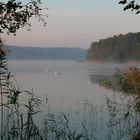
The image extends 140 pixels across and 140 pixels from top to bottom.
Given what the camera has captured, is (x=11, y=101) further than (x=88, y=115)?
No

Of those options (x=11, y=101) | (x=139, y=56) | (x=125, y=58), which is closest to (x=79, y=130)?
(x=11, y=101)

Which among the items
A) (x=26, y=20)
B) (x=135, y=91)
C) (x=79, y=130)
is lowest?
(x=79, y=130)

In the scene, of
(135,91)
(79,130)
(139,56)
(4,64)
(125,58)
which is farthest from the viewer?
(125,58)

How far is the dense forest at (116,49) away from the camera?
A: 10556cm

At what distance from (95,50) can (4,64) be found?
4392 inches

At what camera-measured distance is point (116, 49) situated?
11044 cm

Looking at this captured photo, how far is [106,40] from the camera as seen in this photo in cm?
11612

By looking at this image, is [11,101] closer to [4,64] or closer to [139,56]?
[4,64]

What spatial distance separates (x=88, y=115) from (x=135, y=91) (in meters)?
3.10

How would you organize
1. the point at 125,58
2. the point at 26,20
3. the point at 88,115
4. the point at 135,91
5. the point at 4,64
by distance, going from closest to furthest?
1. the point at 26,20
2. the point at 4,64
3. the point at 135,91
4. the point at 88,115
5. the point at 125,58

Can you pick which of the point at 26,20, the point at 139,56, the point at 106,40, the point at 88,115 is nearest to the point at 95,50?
the point at 106,40

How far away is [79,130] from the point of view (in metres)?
12.2

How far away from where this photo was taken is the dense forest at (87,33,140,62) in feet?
346

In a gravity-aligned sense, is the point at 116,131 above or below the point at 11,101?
below
